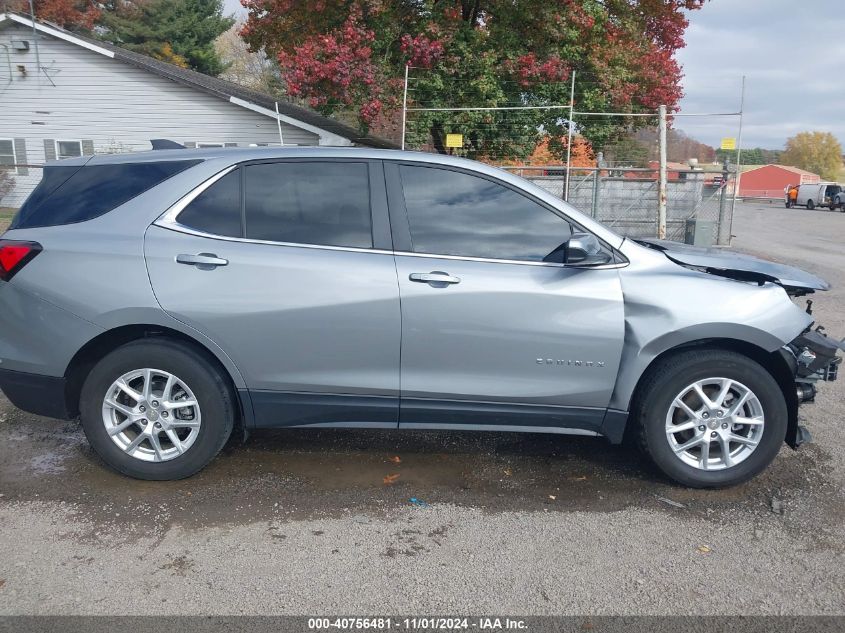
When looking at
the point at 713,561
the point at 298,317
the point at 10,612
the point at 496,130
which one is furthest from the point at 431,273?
the point at 496,130

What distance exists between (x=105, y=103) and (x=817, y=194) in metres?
47.4

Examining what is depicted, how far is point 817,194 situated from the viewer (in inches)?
1972

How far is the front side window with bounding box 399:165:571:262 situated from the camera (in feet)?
12.7

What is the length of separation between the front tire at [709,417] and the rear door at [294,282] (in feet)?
4.68

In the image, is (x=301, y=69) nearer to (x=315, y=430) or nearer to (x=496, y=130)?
(x=496, y=130)

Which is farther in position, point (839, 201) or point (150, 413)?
point (839, 201)

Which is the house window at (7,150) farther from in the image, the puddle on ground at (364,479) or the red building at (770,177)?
the red building at (770,177)

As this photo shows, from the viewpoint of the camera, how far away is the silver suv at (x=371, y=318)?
377 cm

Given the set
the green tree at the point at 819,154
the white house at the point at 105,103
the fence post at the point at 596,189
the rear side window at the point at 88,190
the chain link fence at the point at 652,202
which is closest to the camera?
the rear side window at the point at 88,190

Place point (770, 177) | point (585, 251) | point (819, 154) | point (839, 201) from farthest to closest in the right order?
point (819, 154) < point (770, 177) < point (839, 201) < point (585, 251)

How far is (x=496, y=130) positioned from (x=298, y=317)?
1353 cm

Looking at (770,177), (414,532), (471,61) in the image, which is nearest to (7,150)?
(471,61)

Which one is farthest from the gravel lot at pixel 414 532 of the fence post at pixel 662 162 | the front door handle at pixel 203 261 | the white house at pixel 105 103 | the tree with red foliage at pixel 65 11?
the tree with red foliage at pixel 65 11

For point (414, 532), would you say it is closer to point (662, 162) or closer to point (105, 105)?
point (662, 162)
